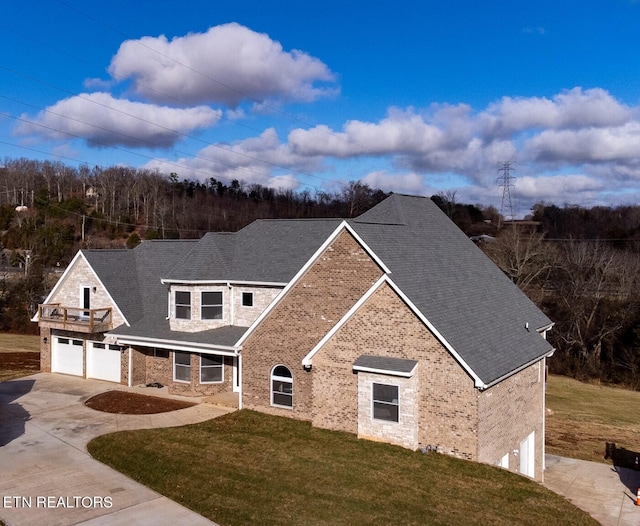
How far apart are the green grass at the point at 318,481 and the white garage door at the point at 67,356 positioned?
38.1ft

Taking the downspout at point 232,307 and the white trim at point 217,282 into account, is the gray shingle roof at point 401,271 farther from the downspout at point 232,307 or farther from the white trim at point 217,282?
the downspout at point 232,307

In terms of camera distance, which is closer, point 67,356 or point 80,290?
point 80,290

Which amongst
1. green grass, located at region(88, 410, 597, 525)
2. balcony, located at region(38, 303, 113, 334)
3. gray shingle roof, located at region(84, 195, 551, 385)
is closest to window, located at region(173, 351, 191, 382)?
gray shingle roof, located at region(84, 195, 551, 385)

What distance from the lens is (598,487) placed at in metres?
20.1

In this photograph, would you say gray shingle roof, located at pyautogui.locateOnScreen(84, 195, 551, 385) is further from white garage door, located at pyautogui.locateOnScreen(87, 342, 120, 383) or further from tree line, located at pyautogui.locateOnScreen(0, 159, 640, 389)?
tree line, located at pyautogui.locateOnScreen(0, 159, 640, 389)

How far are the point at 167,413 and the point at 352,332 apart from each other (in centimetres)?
816

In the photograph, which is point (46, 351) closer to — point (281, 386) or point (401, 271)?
point (281, 386)

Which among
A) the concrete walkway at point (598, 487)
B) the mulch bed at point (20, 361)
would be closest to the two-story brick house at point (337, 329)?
the concrete walkway at point (598, 487)

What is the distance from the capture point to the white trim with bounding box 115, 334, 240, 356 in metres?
23.1

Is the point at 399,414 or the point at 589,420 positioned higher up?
the point at 399,414

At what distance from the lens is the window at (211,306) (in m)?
25.4

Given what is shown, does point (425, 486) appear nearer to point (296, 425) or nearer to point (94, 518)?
point (296, 425)

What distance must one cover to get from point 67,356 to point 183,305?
8401 millimetres

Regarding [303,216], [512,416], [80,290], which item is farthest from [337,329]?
[303,216]
